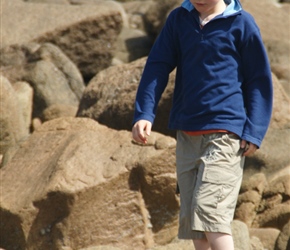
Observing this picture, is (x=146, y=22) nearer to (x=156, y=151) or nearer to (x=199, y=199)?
(x=156, y=151)

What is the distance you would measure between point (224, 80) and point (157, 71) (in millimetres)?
389

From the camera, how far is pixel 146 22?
1302 centimetres

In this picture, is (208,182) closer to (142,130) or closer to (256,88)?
(142,130)

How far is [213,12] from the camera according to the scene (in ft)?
16.0

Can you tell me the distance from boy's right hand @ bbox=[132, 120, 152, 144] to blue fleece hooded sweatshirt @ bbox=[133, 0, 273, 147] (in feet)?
0.13

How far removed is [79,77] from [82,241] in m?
4.18

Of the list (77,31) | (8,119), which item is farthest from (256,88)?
(77,31)

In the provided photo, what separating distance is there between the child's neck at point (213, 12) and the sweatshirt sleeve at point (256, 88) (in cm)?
21

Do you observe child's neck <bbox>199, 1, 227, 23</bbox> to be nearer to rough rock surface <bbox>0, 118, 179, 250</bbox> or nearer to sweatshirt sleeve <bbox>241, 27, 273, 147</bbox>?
sweatshirt sleeve <bbox>241, 27, 273, 147</bbox>

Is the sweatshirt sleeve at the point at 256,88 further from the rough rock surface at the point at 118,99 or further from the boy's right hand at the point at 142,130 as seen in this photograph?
the rough rock surface at the point at 118,99

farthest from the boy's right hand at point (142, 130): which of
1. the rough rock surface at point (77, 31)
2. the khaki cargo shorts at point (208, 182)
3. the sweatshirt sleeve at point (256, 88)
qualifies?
the rough rock surface at point (77, 31)

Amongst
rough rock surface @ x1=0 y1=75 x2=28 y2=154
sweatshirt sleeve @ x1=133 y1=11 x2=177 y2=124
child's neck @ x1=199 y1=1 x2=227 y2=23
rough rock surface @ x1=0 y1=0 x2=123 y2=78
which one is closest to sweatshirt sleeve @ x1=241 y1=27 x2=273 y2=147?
child's neck @ x1=199 y1=1 x2=227 y2=23

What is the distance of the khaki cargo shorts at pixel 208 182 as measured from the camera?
4691 millimetres

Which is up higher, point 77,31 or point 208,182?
point 208,182
